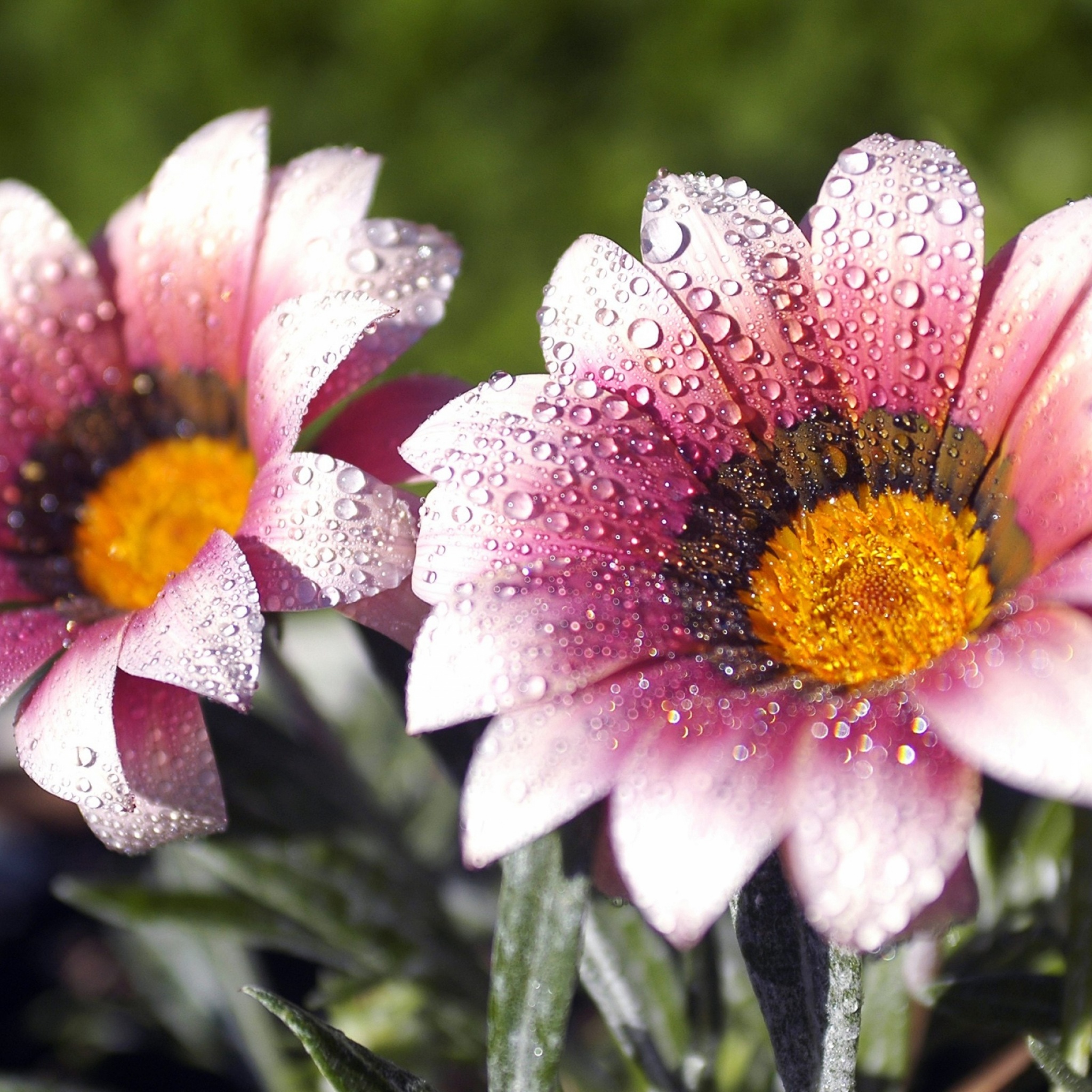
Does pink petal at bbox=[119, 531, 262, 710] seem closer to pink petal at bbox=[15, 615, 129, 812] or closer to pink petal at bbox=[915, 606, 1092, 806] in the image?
pink petal at bbox=[15, 615, 129, 812]

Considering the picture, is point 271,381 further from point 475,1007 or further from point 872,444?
point 475,1007

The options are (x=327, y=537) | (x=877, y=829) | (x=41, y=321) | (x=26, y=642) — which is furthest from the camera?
(x=41, y=321)

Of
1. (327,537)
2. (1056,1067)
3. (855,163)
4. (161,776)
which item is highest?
(855,163)

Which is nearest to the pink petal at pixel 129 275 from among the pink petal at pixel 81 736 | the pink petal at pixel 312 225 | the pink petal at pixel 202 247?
the pink petal at pixel 202 247

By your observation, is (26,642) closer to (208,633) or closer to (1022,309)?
(208,633)

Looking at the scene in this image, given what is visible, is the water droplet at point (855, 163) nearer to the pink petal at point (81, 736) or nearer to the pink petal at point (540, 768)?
the pink petal at point (540, 768)

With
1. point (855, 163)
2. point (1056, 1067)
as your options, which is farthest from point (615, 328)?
point (1056, 1067)
